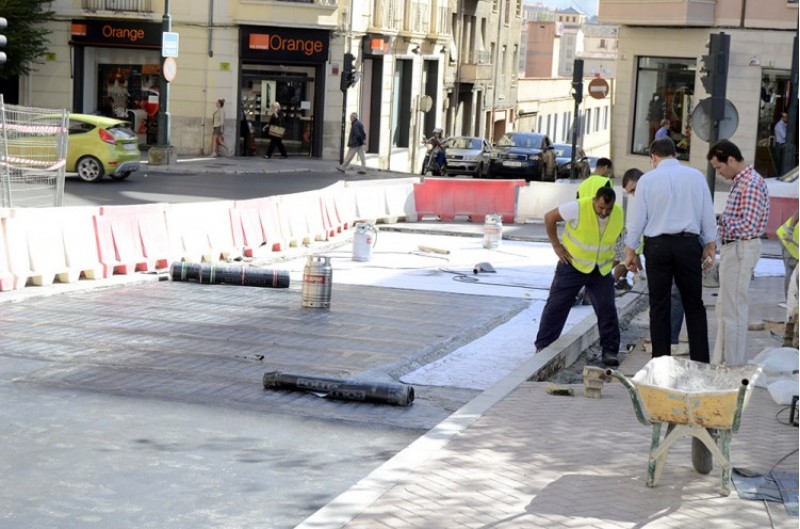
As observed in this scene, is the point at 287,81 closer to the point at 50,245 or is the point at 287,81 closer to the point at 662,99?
the point at 662,99

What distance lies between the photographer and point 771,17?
39312 millimetres

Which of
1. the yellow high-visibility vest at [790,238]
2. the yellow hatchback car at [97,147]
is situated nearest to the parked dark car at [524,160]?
the yellow hatchback car at [97,147]

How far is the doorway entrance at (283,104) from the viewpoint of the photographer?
43094 mm

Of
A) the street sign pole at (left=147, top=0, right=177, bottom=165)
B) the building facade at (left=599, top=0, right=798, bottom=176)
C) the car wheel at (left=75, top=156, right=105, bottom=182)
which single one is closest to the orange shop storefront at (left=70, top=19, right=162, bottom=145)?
the street sign pole at (left=147, top=0, right=177, bottom=165)

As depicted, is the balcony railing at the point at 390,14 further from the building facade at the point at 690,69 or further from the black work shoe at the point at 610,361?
the black work shoe at the point at 610,361

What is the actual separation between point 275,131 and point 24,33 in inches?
304

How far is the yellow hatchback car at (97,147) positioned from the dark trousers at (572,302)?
19304 mm

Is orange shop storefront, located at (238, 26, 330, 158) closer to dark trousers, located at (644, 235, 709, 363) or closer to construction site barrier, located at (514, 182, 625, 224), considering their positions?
construction site barrier, located at (514, 182, 625, 224)

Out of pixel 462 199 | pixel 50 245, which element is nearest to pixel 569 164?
pixel 462 199

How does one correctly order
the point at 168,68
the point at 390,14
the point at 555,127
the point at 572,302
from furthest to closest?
the point at 555,127
the point at 390,14
the point at 168,68
the point at 572,302

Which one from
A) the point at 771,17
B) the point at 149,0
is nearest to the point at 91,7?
the point at 149,0

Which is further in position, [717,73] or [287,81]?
[287,81]

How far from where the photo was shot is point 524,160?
41.6m

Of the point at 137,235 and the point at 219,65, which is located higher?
the point at 219,65
